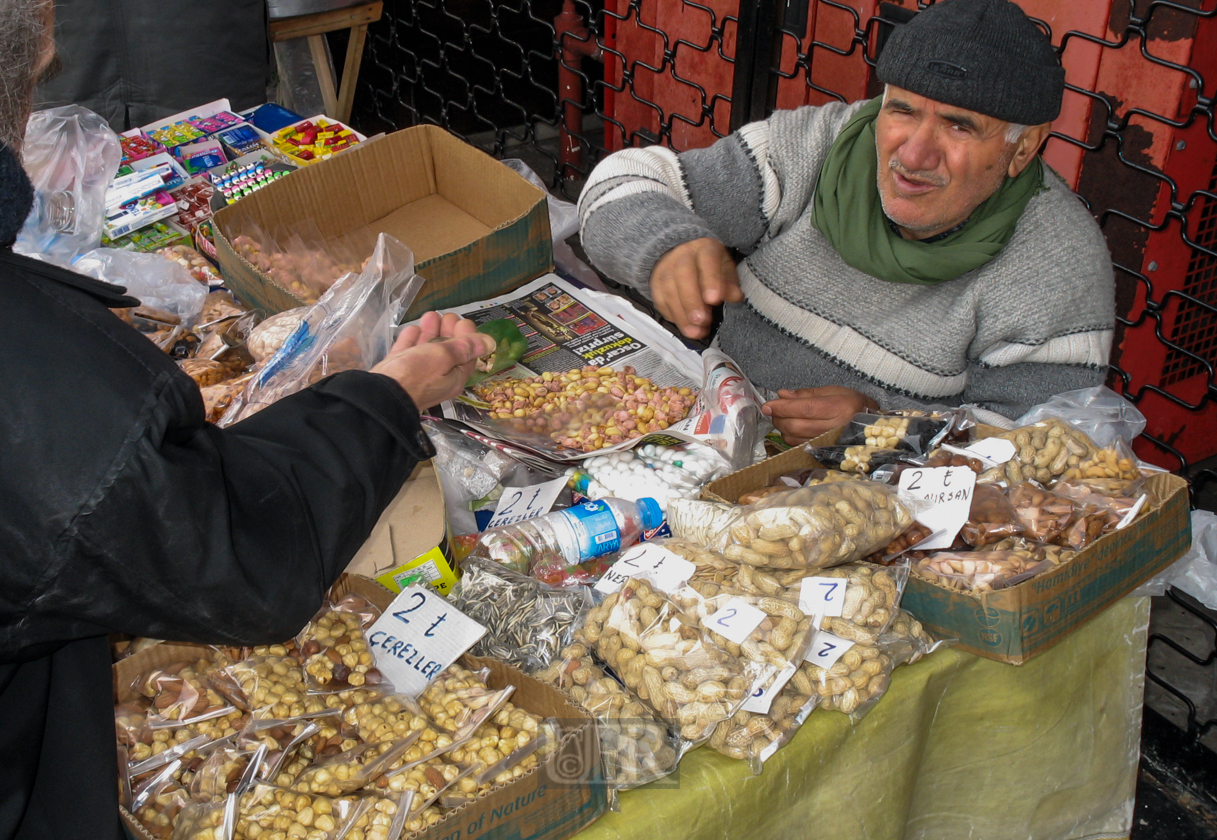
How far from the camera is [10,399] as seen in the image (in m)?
0.81

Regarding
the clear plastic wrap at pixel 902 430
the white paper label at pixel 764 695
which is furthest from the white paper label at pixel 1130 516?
the white paper label at pixel 764 695

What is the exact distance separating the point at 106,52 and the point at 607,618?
278 centimetres

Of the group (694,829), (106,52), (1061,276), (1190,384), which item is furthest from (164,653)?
(1190,384)

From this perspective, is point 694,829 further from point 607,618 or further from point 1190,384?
point 1190,384

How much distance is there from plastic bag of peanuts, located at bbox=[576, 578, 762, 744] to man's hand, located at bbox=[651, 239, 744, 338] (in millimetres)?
642

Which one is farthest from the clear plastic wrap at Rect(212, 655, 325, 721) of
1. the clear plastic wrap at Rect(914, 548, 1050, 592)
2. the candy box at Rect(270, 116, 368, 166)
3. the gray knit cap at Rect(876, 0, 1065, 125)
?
the candy box at Rect(270, 116, 368, 166)

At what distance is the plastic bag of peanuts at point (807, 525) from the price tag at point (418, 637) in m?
0.34

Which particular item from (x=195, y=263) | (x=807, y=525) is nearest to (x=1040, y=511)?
(x=807, y=525)

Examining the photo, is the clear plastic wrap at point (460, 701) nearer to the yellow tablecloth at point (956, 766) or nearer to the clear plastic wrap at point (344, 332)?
the yellow tablecloth at point (956, 766)

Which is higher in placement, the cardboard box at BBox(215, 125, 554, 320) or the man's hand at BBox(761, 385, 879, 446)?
the cardboard box at BBox(215, 125, 554, 320)

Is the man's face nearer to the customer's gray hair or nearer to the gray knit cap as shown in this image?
the gray knit cap

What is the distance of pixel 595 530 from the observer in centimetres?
142

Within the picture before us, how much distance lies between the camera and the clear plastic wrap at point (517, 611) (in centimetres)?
127

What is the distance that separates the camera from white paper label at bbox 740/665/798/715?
3.78 feet
